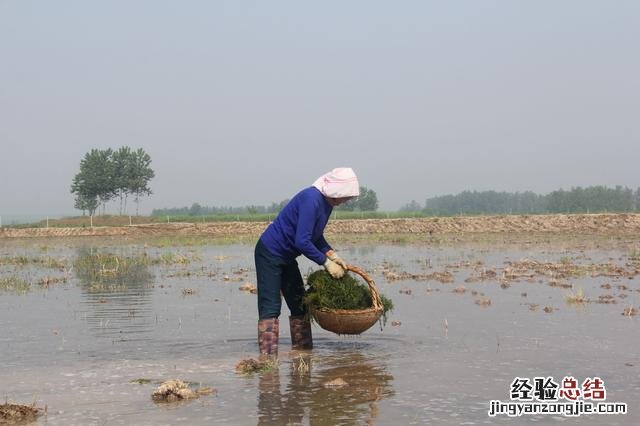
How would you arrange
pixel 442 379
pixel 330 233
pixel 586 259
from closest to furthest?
1. pixel 442 379
2. pixel 586 259
3. pixel 330 233

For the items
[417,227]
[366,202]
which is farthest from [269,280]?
[366,202]

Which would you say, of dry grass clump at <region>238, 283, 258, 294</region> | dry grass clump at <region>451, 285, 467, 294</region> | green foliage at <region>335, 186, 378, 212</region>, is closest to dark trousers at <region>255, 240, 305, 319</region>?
dry grass clump at <region>238, 283, 258, 294</region>

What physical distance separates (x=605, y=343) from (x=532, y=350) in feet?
3.22

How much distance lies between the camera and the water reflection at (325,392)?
18.7 ft

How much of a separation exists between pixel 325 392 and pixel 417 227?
1866 inches

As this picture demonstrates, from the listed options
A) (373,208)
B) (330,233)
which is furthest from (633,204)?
(330,233)

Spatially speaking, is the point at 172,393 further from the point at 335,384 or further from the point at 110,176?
the point at 110,176

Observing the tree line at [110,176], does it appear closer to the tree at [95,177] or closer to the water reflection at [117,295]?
the tree at [95,177]

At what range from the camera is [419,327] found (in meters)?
10.3

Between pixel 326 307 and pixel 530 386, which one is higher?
pixel 326 307

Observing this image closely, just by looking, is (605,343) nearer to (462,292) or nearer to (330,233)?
(462,292)

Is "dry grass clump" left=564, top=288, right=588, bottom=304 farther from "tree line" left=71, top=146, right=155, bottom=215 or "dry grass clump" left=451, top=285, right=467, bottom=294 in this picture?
"tree line" left=71, top=146, right=155, bottom=215

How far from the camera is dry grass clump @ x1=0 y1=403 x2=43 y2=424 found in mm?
5648

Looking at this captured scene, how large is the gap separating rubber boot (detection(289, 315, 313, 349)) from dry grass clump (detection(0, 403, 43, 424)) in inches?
135
